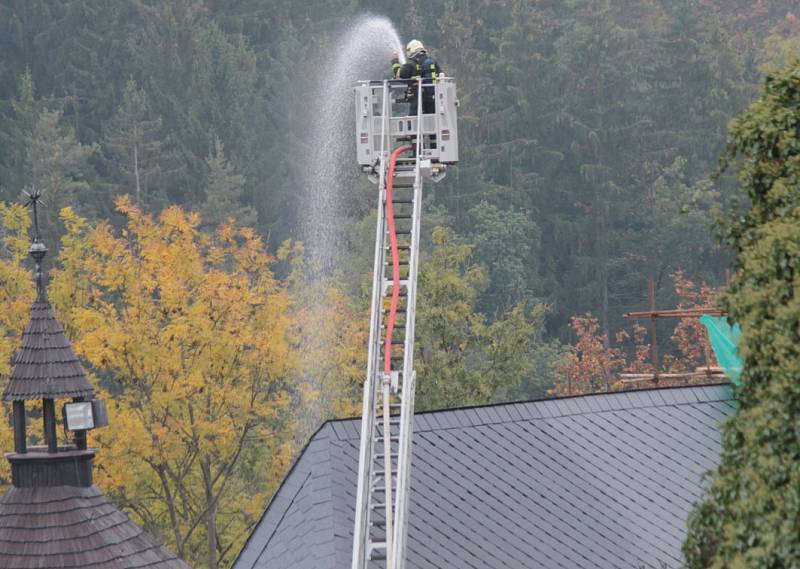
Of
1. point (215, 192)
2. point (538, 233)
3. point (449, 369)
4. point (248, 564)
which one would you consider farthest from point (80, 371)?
point (538, 233)

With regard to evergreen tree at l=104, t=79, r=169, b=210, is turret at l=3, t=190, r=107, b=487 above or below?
below

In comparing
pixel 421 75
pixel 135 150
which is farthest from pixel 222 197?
pixel 421 75

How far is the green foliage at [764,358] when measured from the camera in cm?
989

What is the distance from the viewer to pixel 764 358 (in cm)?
1027

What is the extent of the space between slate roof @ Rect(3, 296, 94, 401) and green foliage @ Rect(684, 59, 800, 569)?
1212cm

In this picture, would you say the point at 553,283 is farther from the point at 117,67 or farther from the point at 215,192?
the point at 117,67

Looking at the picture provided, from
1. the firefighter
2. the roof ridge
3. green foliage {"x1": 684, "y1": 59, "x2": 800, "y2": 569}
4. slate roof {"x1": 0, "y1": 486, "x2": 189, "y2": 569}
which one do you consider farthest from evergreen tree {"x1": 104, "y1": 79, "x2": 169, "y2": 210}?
green foliage {"x1": 684, "y1": 59, "x2": 800, "y2": 569}

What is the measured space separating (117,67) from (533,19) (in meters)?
19.4

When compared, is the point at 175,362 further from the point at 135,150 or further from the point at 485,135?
the point at 485,135

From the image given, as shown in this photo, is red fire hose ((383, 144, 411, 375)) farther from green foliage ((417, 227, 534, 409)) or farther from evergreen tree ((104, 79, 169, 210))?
evergreen tree ((104, 79, 169, 210))

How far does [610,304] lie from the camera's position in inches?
2894

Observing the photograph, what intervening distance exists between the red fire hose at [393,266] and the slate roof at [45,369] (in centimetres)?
527

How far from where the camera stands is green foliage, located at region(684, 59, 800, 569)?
9891 mm

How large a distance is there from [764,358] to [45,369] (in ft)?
43.0
